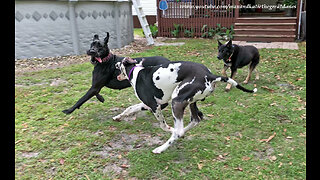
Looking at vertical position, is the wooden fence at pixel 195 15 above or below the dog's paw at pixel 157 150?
above

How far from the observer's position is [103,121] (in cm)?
532

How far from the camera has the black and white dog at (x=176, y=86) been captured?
3.75 metres

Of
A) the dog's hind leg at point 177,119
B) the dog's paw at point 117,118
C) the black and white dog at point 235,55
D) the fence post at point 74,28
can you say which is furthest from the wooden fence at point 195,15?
the dog's hind leg at point 177,119

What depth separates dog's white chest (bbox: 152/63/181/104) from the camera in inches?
153

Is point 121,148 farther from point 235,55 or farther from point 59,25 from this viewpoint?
point 59,25

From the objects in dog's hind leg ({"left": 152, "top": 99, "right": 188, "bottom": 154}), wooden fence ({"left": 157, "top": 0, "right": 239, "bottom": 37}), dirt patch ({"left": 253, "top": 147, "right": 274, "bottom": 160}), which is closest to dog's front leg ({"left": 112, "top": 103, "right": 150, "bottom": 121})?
dog's hind leg ({"left": 152, "top": 99, "right": 188, "bottom": 154})

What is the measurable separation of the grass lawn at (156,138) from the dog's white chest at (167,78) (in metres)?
0.93

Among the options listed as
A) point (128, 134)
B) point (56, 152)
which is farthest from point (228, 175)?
point (56, 152)

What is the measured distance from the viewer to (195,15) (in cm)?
1564

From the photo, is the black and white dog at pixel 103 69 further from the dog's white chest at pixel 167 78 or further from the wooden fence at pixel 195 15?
the wooden fence at pixel 195 15

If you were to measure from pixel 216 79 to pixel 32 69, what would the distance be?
744cm

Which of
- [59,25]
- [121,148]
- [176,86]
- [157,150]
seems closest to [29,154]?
[121,148]

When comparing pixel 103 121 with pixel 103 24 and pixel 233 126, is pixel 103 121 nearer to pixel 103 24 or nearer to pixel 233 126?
pixel 233 126

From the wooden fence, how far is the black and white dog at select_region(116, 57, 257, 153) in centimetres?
1172
